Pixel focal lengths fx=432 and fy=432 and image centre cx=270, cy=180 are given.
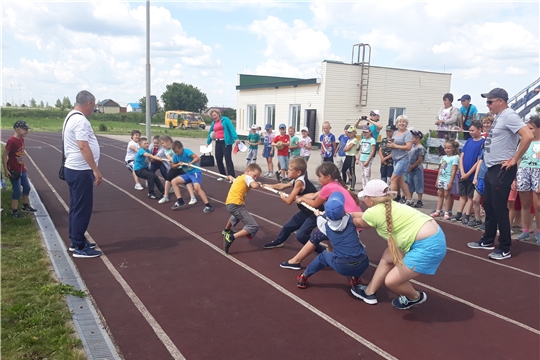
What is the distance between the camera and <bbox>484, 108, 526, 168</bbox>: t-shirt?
5.77m

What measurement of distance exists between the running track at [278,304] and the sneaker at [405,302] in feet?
0.23

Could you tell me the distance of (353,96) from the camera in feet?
83.3

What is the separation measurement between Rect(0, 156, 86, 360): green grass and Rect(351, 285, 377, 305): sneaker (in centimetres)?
277

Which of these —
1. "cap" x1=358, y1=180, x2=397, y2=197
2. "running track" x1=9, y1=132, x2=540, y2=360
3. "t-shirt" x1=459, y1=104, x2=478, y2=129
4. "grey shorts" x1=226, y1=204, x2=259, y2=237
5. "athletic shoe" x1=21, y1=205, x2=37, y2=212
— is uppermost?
"t-shirt" x1=459, y1=104, x2=478, y2=129

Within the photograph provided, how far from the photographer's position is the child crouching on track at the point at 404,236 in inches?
162

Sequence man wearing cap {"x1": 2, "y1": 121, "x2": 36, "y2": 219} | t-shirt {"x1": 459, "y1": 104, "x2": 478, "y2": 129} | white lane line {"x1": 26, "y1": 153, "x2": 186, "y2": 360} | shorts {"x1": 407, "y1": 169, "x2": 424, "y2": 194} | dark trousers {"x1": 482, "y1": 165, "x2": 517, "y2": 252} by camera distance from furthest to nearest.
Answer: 1. t-shirt {"x1": 459, "y1": 104, "x2": 478, "y2": 129}
2. shorts {"x1": 407, "y1": 169, "x2": 424, "y2": 194}
3. man wearing cap {"x1": 2, "y1": 121, "x2": 36, "y2": 219}
4. dark trousers {"x1": 482, "y1": 165, "x2": 517, "y2": 252}
5. white lane line {"x1": 26, "y1": 153, "x2": 186, "y2": 360}

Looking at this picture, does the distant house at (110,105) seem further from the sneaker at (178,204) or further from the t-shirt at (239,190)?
the t-shirt at (239,190)

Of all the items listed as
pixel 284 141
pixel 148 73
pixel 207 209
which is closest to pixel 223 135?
pixel 284 141

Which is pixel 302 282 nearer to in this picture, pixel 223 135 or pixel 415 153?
pixel 415 153

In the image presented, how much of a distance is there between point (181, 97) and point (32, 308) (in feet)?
281

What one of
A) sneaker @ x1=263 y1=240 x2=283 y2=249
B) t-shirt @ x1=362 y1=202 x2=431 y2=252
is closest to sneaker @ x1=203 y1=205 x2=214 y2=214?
sneaker @ x1=263 y1=240 x2=283 y2=249

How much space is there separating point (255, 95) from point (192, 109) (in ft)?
193

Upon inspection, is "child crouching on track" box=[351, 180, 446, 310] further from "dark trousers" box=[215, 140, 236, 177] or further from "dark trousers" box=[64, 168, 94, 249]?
"dark trousers" box=[215, 140, 236, 177]

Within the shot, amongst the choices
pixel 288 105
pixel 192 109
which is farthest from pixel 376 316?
pixel 192 109
